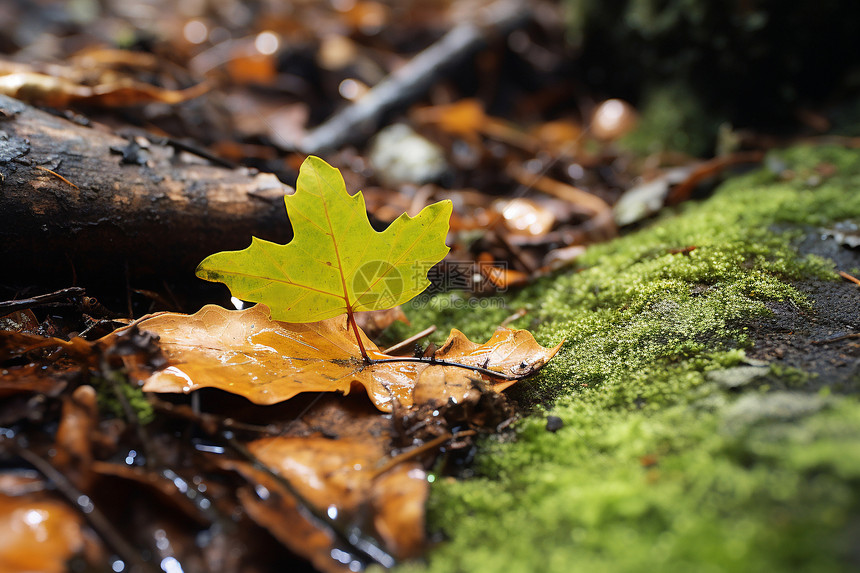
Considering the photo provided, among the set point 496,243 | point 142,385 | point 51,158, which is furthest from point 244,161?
point 142,385

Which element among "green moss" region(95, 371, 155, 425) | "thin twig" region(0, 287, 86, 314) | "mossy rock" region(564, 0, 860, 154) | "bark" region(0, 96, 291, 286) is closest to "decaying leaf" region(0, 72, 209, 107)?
"bark" region(0, 96, 291, 286)

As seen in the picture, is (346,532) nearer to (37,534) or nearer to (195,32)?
(37,534)

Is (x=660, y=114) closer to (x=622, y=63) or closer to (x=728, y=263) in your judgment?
(x=622, y=63)

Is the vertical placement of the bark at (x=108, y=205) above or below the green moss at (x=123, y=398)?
above

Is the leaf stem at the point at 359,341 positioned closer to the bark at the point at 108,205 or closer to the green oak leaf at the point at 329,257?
the green oak leaf at the point at 329,257

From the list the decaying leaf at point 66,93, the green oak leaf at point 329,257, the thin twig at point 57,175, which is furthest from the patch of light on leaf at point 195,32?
the green oak leaf at point 329,257

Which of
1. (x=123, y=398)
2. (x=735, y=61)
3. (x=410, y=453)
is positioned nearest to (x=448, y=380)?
(x=410, y=453)
